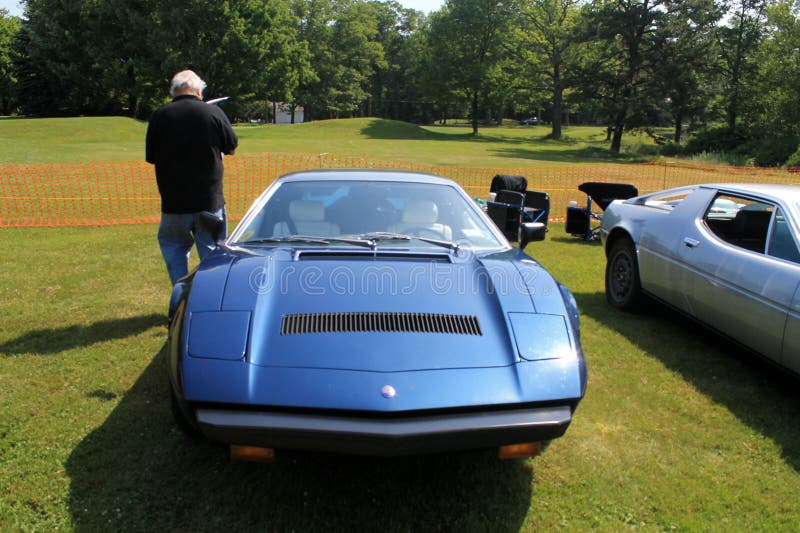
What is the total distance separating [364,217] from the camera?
351 centimetres

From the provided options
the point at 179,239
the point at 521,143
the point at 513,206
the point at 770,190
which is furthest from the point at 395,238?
the point at 521,143

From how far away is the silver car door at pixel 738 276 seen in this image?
363 centimetres

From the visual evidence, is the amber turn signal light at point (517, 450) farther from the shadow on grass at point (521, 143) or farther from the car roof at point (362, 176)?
the shadow on grass at point (521, 143)

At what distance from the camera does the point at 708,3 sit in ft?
119

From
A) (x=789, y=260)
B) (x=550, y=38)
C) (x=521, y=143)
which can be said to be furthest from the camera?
(x=550, y=38)

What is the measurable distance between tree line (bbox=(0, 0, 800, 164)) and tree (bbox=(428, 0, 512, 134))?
117 millimetres

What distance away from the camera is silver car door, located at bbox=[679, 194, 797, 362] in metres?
3.63

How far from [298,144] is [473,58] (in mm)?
27531

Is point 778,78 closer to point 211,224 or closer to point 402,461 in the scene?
point 211,224

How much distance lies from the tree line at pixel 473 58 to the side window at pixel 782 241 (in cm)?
3425

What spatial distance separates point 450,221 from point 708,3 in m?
41.4

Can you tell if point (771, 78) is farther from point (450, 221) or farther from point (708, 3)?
point (450, 221)

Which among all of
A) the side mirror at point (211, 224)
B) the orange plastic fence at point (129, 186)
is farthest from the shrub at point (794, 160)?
the side mirror at point (211, 224)

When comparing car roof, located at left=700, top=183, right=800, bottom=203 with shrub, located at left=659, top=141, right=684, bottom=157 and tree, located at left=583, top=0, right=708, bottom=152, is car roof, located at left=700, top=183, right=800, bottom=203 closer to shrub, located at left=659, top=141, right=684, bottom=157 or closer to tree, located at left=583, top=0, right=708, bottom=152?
tree, located at left=583, top=0, right=708, bottom=152
